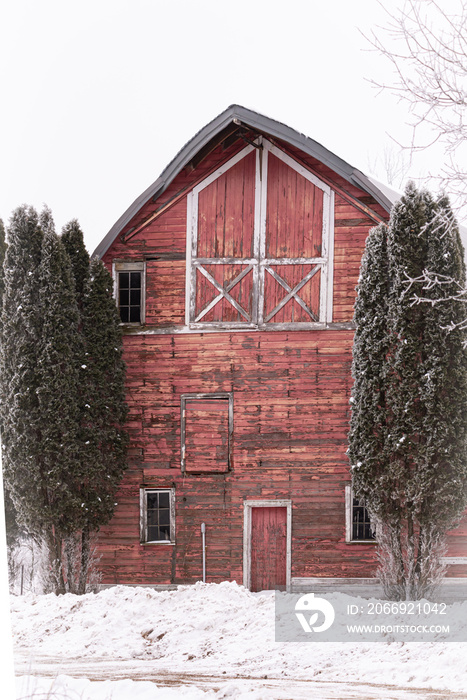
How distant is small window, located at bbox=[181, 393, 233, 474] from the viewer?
8484mm

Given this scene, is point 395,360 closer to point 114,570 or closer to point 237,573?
point 237,573

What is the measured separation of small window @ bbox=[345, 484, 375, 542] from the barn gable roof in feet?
10.8

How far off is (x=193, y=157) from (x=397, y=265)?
2628 mm

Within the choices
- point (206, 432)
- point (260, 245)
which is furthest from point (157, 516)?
point (260, 245)

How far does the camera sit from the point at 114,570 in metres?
8.52

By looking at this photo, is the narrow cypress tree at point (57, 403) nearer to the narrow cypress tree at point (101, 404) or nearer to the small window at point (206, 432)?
the narrow cypress tree at point (101, 404)

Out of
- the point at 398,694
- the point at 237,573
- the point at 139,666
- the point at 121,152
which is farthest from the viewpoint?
the point at 237,573

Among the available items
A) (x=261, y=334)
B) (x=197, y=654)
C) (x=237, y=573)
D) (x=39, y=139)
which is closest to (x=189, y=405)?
(x=261, y=334)

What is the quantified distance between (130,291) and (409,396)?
11.3 ft

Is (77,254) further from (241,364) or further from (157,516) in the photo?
(157,516)

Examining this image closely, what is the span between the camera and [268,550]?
27.6 ft

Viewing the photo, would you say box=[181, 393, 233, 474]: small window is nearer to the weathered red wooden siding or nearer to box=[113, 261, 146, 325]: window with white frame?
the weathered red wooden siding

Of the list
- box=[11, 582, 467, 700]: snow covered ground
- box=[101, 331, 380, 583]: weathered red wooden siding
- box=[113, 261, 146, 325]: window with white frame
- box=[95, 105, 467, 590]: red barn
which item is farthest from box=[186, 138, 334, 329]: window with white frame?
box=[11, 582, 467, 700]: snow covered ground

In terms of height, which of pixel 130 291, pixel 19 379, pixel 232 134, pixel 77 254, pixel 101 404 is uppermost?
pixel 232 134
